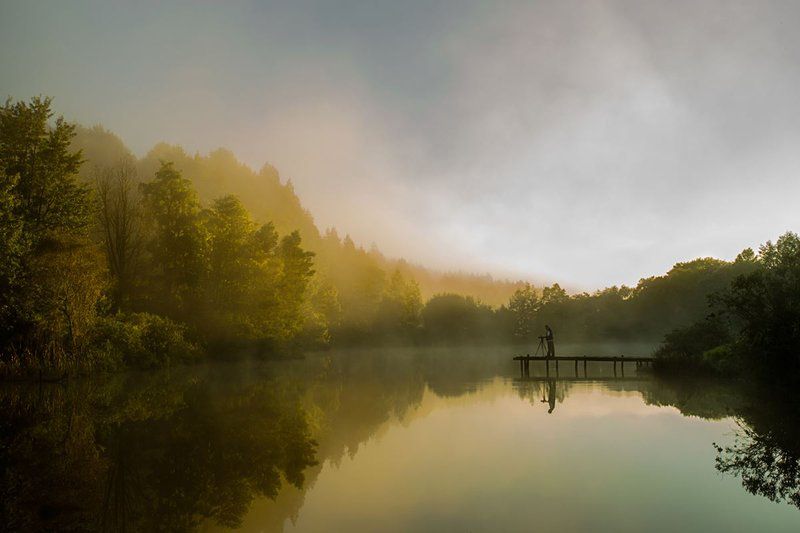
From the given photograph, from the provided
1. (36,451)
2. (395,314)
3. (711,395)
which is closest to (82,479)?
(36,451)

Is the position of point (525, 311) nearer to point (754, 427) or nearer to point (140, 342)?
point (140, 342)

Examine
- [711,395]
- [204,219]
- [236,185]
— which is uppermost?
[236,185]

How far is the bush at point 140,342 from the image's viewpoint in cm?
3403

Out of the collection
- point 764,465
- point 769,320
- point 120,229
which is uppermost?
point 120,229

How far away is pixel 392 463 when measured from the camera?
13039 millimetres

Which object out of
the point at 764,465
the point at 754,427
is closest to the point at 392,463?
the point at 764,465

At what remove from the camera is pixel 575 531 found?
8367 mm

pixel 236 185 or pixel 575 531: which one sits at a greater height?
pixel 236 185

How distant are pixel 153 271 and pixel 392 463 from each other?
42810 mm

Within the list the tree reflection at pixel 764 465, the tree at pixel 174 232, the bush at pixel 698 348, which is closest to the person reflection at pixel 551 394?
the tree reflection at pixel 764 465

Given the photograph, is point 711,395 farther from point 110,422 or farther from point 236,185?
point 236,185

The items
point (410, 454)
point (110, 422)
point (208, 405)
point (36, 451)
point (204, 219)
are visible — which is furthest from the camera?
point (204, 219)

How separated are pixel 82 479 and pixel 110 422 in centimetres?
750

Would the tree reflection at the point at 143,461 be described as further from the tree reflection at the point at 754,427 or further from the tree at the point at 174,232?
the tree at the point at 174,232
